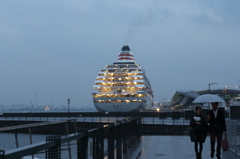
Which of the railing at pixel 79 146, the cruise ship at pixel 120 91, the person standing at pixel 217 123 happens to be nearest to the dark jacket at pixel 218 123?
the person standing at pixel 217 123

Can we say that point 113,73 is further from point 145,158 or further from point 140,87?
point 145,158

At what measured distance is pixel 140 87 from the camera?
261 feet

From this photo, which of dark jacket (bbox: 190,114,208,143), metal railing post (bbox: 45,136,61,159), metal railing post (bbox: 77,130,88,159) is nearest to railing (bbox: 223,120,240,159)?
dark jacket (bbox: 190,114,208,143)

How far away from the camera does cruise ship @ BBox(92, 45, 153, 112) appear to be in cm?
7869

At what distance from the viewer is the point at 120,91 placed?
79562 mm

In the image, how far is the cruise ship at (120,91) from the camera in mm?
78688

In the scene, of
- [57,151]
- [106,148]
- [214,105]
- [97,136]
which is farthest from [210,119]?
[57,151]

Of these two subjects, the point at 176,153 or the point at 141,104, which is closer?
the point at 176,153

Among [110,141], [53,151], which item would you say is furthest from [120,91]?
[53,151]

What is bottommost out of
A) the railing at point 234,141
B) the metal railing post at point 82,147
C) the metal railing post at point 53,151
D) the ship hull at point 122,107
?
the ship hull at point 122,107

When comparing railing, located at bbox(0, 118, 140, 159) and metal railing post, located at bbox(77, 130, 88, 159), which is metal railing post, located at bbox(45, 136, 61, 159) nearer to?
railing, located at bbox(0, 118, 140, 159)

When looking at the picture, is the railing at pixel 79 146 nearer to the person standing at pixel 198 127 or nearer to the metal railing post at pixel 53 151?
the metal railing post at pixel 53 151

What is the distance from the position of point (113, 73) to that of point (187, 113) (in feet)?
146

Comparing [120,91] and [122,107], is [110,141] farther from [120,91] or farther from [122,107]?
[120,91]
